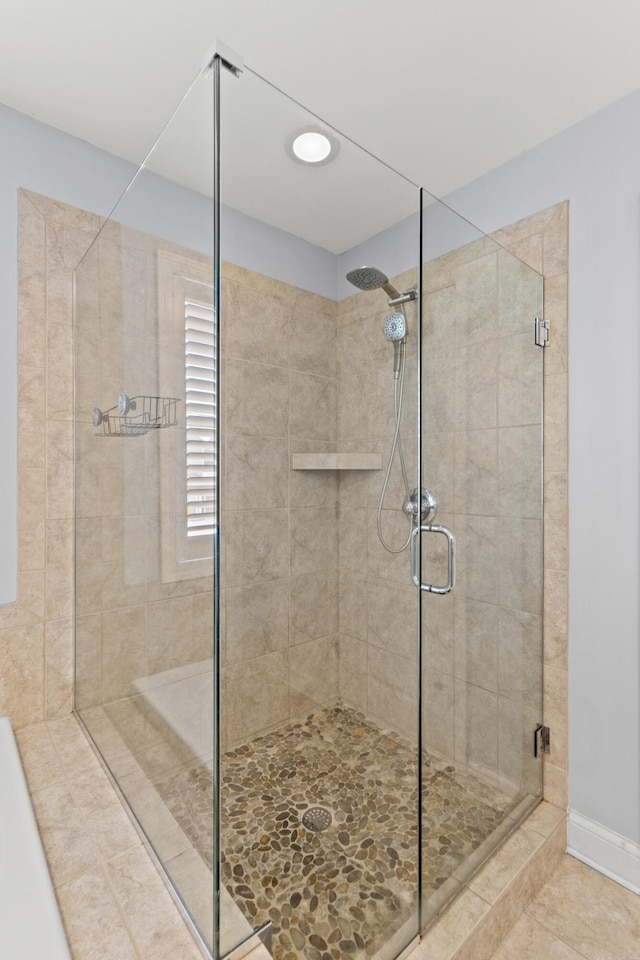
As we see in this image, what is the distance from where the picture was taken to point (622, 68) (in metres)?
1.36

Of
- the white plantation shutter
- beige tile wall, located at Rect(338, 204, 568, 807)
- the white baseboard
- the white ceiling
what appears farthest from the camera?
the white baseboard

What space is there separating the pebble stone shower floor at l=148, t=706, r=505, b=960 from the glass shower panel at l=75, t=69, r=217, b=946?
0.18 ft

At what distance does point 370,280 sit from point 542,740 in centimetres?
157

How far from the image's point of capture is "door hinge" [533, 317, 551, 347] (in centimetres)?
162

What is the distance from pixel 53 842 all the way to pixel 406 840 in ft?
2.84

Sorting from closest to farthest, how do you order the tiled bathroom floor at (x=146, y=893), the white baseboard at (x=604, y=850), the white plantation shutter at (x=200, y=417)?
the white plantation shutter at (x=200, y=417) < the tiled bathroom floor at (x=146, y=893) < the white baseboard at (x=604, y=850)

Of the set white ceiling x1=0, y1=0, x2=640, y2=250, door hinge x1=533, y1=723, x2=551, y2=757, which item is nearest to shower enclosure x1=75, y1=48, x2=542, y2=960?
white ceiling x1=0, y1=0, x2=640, y2=250

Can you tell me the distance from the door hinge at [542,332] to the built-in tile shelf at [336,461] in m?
0.90

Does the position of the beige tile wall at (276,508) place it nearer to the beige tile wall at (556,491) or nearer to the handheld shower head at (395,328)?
the handheld shower head at (395,328)

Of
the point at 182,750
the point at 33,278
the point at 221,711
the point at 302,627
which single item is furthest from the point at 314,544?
the point at 33,278

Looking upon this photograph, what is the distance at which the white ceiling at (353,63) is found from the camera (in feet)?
3.96

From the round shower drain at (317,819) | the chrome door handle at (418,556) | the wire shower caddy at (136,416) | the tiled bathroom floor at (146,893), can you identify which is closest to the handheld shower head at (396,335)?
the chrome door handle at (418,556)

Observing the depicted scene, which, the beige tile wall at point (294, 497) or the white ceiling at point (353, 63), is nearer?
the beige tile wall at point (294, 497)

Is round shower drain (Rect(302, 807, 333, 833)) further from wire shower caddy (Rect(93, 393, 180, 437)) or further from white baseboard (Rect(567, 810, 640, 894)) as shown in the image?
white baseboard (Rect(567, 810, 640, 894))
